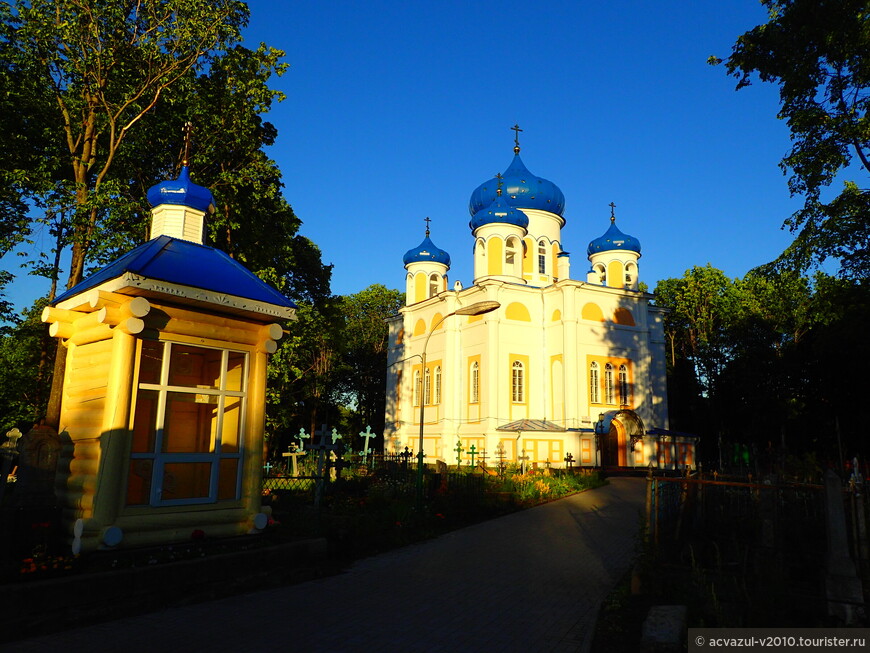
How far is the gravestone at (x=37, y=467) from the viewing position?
22.3 ft

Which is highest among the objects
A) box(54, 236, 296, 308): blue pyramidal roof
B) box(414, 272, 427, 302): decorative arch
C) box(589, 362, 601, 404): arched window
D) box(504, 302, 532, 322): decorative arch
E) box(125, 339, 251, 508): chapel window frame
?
box(414, 272, 427, 302): decorative arch

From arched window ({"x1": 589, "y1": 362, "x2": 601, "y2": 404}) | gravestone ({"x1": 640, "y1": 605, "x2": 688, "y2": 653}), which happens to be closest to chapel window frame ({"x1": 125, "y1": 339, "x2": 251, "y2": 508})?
gravestone ({"x1": 640, "y1": 605, "x2": 688, "y2": 653})

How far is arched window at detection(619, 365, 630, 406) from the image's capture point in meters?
31.7

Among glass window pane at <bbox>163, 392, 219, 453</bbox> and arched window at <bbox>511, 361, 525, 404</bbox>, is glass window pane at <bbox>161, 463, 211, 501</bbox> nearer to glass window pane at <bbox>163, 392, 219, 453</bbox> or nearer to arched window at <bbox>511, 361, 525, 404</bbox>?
glass window pane at <bbox>163, 392, 219, 453</bbox>

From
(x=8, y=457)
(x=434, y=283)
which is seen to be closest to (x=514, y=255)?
(x=434, y=283)

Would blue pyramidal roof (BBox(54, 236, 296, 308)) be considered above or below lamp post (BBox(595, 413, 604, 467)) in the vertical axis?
above

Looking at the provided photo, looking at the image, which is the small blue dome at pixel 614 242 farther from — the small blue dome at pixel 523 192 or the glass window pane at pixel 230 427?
the glass window pane at pixel 230 427

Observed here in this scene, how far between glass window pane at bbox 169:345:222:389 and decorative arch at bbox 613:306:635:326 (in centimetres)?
2644

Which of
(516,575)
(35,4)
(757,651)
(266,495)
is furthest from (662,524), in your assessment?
(35,4)

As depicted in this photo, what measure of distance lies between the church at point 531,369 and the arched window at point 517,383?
0.18 ft

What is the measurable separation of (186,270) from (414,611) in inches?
194

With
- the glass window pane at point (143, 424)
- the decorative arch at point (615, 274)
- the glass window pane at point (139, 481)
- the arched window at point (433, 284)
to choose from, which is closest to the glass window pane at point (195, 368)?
the glass window pane at point (143, 424)

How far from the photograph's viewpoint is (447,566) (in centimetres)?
925

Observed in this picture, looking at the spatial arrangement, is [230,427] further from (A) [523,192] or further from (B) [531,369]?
(A) [523,192]
